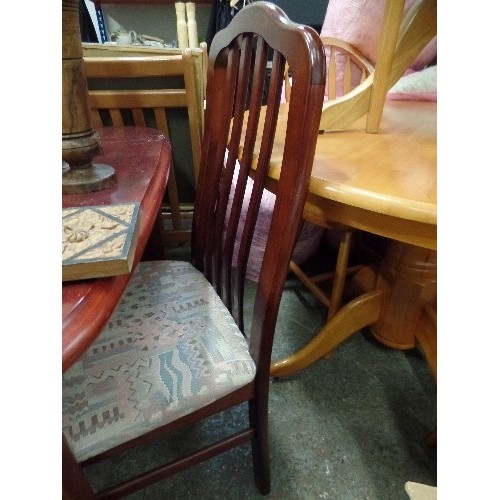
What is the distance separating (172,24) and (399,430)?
10.8 feet

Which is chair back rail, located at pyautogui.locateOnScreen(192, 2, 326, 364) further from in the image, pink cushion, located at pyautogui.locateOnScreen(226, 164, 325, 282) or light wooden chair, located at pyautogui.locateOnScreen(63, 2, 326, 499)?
pink cushion, located at pyautogui.locateOnScreen(226, 164, 325, 282)

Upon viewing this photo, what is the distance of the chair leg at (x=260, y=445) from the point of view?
2.28ft

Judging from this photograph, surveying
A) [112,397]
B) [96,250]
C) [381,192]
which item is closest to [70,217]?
[96,250]

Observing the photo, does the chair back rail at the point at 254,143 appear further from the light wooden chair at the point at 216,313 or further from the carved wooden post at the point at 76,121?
the carved wooden post at the point at 76,121

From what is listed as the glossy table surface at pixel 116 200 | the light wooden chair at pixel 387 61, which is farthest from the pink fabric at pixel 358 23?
the glossy table surface at pixel 116 200

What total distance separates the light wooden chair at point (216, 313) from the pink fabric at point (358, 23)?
2.24ft

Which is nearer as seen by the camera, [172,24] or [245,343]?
[245,343]

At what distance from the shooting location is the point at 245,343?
2.13ft

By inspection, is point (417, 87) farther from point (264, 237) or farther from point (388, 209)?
point (388, 209)

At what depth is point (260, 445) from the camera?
740mm

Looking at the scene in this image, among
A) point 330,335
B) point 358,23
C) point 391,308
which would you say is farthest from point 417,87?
point 330,335

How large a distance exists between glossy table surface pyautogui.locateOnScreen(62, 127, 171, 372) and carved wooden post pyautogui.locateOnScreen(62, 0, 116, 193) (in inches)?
0.8

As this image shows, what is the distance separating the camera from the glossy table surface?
0.31 m
